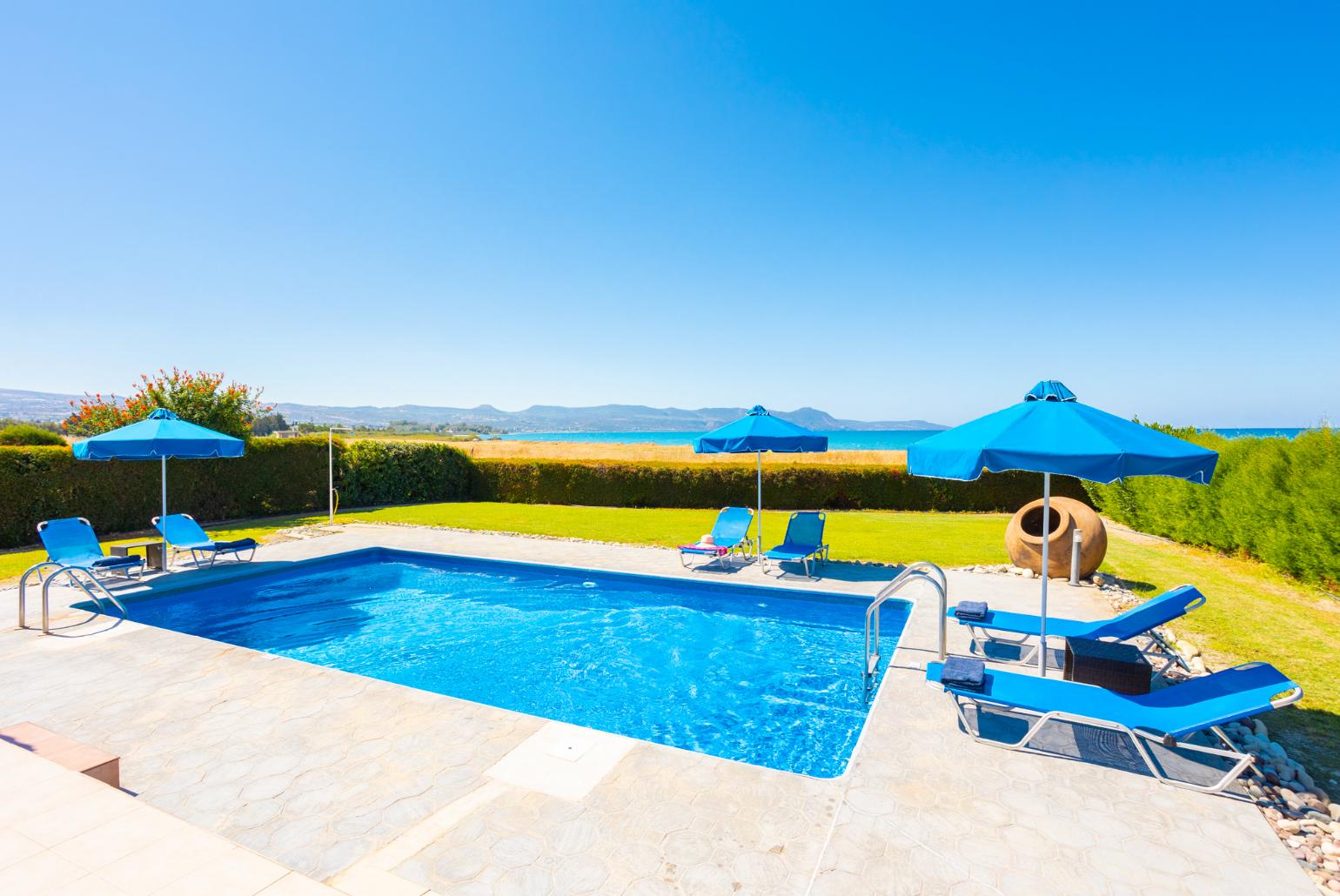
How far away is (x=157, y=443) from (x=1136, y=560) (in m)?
18.2

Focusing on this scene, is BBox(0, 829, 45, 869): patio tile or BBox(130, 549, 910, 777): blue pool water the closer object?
BBox(0, 829, 45, 869): patio tile

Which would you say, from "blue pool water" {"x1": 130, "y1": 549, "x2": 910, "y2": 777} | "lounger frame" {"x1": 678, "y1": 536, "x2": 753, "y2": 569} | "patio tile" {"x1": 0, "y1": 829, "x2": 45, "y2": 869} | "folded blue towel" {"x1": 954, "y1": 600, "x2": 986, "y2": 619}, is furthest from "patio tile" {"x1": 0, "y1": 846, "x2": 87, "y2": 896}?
"lounger frame" {"x1": 678, "y1": 536, "x2": 753, "y2": 569}

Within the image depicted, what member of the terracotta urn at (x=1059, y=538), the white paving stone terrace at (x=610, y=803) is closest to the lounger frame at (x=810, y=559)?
the terracotta urn at (x=1059, y=538)

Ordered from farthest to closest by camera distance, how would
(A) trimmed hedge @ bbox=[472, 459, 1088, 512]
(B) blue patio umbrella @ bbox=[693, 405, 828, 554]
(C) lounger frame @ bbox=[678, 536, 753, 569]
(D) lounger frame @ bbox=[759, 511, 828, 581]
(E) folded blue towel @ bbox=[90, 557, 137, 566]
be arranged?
(A) trimmed hedge @ bbox=[472, 459, 1088, 512] < (C) lounger frame @ bbox=[678, 536, 753, 569] < (D) lounger frame @ bbox=[759, 511, 828, 581] < (B) blue patio umbrella @ bbox=[693, 405, 828, 554] < (E) folded blue towel @ bbox=[90, 557, 137, 566]

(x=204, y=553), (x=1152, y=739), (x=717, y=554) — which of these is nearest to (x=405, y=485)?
(x=204, y=553)

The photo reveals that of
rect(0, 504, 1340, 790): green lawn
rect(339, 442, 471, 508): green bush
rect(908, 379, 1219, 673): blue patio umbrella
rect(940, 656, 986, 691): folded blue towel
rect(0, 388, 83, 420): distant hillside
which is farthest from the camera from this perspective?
rect(0, 388, 83, 420): distant hillside

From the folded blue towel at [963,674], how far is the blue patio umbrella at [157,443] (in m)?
12.1

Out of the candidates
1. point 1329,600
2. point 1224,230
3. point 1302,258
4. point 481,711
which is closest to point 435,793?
point 481,711

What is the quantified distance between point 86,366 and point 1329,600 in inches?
1558

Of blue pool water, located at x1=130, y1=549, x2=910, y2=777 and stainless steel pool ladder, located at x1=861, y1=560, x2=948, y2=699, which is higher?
stainless steel pool ladder, located at x1=861, y1=560, x2=948, y2=699

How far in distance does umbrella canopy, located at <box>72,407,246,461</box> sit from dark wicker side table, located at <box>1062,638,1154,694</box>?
43.2ft

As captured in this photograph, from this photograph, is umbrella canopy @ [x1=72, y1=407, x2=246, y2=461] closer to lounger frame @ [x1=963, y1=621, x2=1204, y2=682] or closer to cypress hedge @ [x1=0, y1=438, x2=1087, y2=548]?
cypress hedge @ [x1=0, y1=438, x2=1087, y2=548]

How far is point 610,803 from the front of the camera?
3.73m

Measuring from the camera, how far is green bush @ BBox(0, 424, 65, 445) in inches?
598
